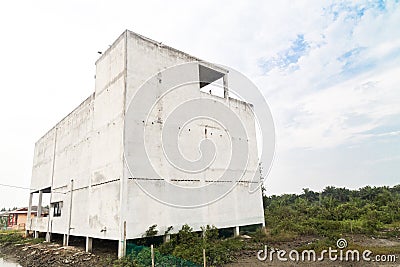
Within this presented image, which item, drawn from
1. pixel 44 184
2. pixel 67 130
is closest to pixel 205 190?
pixel 67 130

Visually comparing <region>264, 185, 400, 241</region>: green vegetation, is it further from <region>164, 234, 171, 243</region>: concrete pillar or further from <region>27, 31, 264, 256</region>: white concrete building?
<region>164, 234, 171, 243</region>: concrete pillar

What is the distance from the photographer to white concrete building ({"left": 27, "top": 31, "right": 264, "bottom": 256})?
994 cm

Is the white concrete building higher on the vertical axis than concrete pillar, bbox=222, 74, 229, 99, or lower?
lower

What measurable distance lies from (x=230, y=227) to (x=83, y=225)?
683 centimetres

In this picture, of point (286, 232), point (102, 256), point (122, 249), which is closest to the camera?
point (122, 249)

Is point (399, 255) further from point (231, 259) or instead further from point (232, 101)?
point (232, 101)

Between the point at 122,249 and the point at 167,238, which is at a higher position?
the point at 167,238

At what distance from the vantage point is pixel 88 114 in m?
13.8

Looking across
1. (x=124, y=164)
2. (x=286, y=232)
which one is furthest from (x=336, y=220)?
(x=124, y=164)

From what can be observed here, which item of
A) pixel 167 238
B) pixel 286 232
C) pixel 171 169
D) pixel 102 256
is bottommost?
pixel 102 256

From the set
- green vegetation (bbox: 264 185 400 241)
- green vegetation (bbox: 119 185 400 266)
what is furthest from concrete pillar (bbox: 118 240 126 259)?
green vegetation (bbox: 264 185 400 241)

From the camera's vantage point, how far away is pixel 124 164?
980 centimetres

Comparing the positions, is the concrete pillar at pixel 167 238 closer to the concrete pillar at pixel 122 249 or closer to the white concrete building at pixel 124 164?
the white concrete building at pixel 124 164

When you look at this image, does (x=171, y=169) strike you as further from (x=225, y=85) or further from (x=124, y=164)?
(x=225, y=85)
